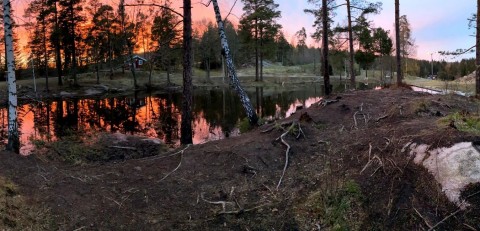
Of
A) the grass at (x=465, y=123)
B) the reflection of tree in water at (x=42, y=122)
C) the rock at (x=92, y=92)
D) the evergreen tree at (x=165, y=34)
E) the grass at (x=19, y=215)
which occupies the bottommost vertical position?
the grass at (x=19, y=215)

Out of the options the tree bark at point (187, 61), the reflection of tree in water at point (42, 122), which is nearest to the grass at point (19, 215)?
the tree bark at point (187, 61)

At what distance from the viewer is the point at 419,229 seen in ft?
19.5

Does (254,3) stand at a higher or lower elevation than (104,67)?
higher

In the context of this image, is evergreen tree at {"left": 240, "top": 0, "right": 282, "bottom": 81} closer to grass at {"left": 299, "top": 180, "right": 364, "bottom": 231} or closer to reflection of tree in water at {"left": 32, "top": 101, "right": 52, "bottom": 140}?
reflection of tree in water at {"left": 32, "top": 101, "right": 52, "bottom": 140}

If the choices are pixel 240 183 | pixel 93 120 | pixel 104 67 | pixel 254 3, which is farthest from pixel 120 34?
pixel 240 183

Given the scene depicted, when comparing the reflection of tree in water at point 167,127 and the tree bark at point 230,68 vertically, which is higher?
the tree bark at point 230,68

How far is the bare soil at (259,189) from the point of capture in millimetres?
6516

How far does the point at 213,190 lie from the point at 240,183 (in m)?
0.66

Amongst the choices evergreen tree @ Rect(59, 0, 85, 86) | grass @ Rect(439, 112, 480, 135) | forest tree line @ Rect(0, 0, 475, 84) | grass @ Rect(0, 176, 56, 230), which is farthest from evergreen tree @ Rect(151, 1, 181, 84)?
evergreen tree @ Rect(59, 0, 85, 86)

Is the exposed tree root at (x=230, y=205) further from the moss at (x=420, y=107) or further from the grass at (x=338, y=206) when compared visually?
the moss at (x=420, y=107)

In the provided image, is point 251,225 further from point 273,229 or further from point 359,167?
point 359,167

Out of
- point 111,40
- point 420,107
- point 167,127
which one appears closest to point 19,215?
point 420,107

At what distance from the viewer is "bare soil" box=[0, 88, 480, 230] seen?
6516mm

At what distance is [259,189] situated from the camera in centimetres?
841
